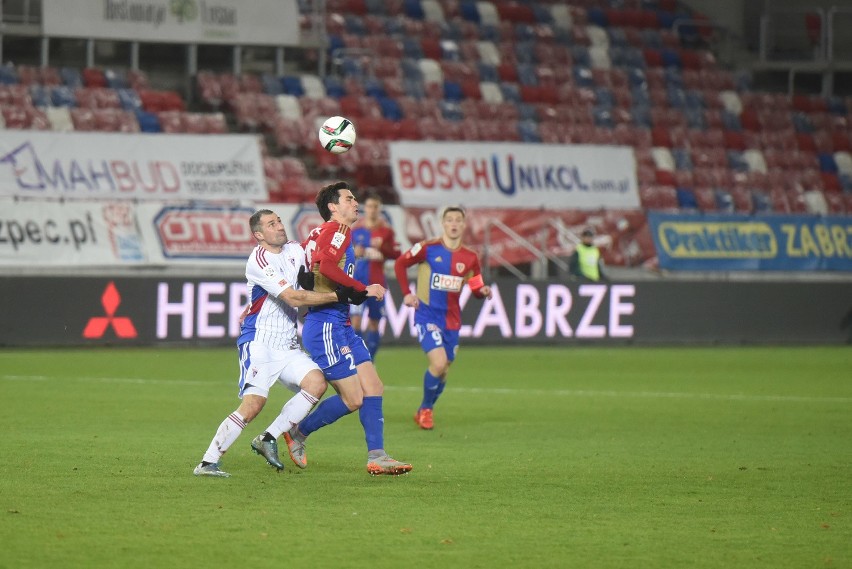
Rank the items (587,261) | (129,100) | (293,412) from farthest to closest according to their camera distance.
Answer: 1. (129,100)
2. (587,261)
3. (293,412)

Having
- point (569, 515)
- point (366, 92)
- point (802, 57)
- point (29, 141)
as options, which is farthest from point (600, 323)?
point (569, 515)

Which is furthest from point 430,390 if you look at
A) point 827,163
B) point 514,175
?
point 827,163

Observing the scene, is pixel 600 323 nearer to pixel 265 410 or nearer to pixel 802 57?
pixel 265 410

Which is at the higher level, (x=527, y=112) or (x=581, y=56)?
(x=581, y=56)

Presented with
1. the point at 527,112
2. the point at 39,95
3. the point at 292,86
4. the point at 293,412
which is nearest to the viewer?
the point at 293,412

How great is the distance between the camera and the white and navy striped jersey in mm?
9688

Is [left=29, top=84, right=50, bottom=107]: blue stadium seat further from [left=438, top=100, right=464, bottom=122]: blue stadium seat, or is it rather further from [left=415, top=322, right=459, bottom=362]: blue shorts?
[left=415, top=322, right=459, bottom=362]: blue shorts

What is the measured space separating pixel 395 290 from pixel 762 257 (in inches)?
311

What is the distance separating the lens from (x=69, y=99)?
1004 inches

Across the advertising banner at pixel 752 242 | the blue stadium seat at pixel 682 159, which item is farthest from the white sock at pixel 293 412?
the blue stadium seat at pixel 682 159

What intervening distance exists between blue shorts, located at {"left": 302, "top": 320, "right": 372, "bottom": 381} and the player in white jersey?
0.25 ft

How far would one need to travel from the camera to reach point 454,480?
31.7 ft

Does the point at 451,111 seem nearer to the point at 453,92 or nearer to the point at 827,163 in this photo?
the point at 453,92

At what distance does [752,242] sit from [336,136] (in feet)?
57.2
